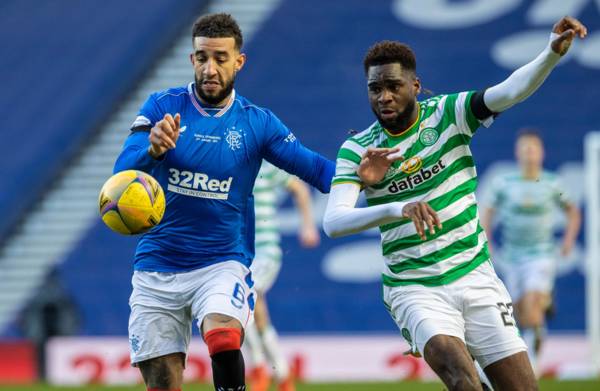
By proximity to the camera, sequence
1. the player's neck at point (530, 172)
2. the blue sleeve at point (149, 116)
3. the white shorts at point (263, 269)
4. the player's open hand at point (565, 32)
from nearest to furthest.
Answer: the player's open hand at point (565, 32), the blue sleeve at point (149, 116), the white shorts at point (263, 269), the player's neck at point (530, 172)

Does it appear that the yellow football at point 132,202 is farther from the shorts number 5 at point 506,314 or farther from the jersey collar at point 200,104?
the shorts number 5 at point 506,314

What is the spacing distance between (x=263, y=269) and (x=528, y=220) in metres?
3.00

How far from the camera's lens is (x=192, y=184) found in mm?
6445

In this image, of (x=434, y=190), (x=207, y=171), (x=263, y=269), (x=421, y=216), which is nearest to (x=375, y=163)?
→ (x=434, y=190)

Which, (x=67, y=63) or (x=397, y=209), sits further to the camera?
(x=67, y=63)

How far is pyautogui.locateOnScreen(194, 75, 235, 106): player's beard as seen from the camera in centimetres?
652

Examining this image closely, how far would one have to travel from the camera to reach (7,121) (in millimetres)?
14953

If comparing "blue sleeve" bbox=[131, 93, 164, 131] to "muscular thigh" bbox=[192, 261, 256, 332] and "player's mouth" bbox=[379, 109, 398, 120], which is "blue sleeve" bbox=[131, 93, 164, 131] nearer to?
"muscular thigh" bbox=[192, 261, 256, 332]

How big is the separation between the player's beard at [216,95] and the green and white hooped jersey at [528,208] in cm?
571

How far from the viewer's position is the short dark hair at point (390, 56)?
6105 millimetres

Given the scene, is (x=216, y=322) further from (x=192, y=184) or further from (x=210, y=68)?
(x=210, y=68)

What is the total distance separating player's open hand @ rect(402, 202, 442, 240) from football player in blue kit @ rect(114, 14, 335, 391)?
3.57 ft

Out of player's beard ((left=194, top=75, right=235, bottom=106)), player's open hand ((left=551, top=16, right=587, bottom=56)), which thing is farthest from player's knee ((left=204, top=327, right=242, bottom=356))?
player's open hand ((left=551, top=16, right=587, bottom=56))

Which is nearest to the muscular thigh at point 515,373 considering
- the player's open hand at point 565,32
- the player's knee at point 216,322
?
the player's knee at point 216,322
